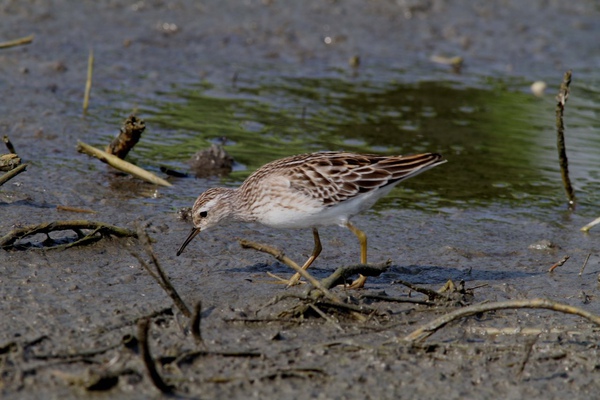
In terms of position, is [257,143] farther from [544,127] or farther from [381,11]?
[381,11]

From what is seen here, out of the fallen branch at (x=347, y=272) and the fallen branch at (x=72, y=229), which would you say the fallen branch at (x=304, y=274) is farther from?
the fallen branch at (x=72, y=229)

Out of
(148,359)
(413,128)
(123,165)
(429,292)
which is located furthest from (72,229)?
(413,128)

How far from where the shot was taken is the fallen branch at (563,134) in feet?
25.8

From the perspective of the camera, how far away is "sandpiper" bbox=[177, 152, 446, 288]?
6727 mm

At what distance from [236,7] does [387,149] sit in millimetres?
4777

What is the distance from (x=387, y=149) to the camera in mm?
9891

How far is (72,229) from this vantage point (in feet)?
22.0

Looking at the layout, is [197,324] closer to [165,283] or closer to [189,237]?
[165,283]

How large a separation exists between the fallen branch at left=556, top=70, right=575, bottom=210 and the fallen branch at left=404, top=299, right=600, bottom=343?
3004 millimetres

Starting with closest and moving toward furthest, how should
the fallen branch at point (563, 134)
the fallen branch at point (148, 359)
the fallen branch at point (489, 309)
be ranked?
the fallen branch at point (148, 359) < the fallen branch at point (489, 309) < the fallen branch at point (563, 134)

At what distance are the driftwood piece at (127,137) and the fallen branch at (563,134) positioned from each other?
3771mm

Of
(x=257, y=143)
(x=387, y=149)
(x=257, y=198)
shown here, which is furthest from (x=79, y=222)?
(x=387, y=149)

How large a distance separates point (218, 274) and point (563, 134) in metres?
3.67

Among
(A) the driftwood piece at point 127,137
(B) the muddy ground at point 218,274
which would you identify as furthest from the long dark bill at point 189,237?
(A) the driftwood piece at point 127,137
